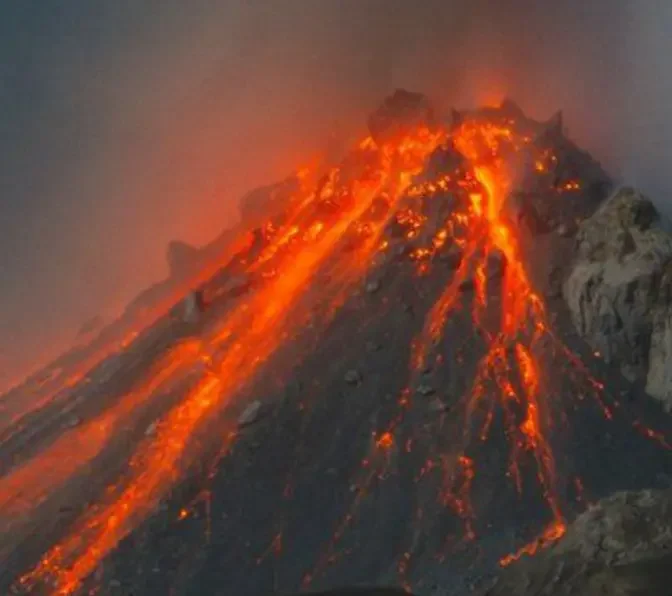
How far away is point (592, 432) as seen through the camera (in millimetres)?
23234

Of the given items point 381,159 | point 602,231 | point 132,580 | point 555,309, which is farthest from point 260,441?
point 381,159

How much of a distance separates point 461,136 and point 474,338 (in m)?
13.0

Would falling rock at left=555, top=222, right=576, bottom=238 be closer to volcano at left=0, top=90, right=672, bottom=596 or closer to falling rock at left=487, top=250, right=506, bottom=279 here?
volcano at left=0, top=90, right=672, bottom=596

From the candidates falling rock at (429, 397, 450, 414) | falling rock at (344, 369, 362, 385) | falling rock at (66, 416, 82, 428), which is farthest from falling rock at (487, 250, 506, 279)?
falling rock at (66, 416, 82, 428)

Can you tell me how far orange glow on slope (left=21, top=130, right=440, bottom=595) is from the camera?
864 inches

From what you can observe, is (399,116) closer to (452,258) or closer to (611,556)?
(452,258)

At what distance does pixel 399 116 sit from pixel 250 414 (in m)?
19.5

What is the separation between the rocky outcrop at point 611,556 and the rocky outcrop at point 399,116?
25579 mm

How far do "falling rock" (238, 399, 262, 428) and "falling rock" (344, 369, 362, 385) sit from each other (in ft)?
9.30

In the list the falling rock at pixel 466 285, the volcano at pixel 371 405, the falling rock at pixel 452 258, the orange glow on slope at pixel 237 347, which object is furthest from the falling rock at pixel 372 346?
the falling rock at pixel 452 258

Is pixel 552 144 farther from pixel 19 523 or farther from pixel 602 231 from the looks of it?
pixel 19 523

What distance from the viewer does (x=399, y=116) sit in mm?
39281

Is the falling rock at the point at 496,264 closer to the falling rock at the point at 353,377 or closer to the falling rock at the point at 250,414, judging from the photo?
the falling rock at the point at 353,377

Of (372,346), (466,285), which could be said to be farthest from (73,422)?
(466,285)
